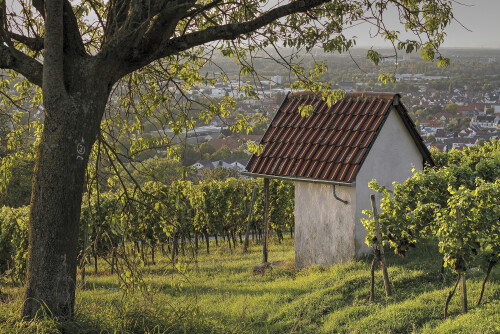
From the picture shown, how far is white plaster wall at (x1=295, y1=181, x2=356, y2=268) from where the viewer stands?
42.0ft

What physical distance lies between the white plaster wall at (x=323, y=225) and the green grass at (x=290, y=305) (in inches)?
18.0

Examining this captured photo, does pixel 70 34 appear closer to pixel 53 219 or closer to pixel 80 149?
pixel 80 149

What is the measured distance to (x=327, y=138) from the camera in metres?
13.8

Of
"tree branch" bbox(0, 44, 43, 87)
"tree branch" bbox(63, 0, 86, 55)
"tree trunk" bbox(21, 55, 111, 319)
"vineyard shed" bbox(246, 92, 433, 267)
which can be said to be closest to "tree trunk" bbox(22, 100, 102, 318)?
"tree trunk" bbox(21, 55, 111, 319)

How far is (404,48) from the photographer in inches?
307

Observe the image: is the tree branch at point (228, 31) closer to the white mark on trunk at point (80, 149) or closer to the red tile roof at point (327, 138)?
the white mark on trunk at point (80, 149)

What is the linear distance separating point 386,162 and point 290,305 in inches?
193

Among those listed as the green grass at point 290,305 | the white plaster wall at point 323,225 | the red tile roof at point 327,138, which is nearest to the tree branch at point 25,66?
the green grass at point 290,305

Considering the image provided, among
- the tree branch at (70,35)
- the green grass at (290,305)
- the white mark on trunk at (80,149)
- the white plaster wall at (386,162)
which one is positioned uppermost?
the tree branch at (70,35)

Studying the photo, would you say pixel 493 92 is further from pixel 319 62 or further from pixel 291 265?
pixel 319 62

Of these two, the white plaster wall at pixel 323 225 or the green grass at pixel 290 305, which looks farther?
the white plaster wall at pixel 323 225

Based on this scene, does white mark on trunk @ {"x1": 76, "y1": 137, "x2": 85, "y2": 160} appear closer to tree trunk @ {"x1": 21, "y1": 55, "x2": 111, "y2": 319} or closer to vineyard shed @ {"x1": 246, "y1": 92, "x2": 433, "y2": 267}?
tree trunk @ {"x1": 21, "y1": 55, "x2": 111, "y2": 319}

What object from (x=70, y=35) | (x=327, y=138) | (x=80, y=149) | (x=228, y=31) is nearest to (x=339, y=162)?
(x=327, y=138)

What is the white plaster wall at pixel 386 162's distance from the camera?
12.7 metres
